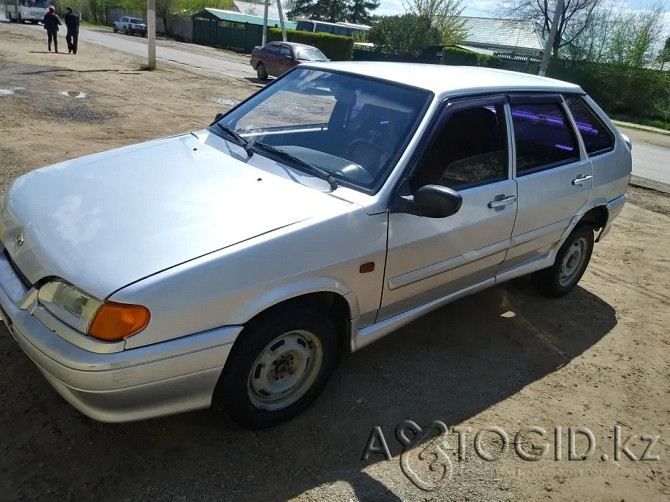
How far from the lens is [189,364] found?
7.82ft

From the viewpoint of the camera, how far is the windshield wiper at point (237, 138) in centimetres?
344

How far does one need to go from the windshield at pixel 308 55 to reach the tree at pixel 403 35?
1961 cm

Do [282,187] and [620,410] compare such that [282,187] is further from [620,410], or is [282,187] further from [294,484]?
[620,410]

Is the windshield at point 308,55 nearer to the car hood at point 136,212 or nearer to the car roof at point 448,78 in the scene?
the car roof at point 448,78

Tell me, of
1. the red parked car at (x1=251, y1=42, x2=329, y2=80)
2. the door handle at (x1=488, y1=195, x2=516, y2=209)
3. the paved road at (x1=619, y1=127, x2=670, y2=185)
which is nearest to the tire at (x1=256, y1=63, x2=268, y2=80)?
the red parked car at (x1=251, y1=42, x2=329, y2=80)

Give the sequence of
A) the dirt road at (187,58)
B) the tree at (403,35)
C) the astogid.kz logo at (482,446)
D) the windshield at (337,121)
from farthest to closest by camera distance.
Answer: the tree at (403,35)
the dirt road at (187,58)
the windshield at (337,121)
the astogid.kz logo at (482,446)

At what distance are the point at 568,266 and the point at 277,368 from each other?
10.00 ft

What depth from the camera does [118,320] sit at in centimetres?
223

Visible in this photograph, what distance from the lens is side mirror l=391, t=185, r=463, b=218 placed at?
279 centimetres

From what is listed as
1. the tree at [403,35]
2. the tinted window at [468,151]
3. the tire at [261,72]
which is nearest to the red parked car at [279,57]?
the tire at [261,72]

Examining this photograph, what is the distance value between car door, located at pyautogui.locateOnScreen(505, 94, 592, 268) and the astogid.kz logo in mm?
1250

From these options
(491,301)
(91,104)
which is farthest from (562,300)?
(91,104)

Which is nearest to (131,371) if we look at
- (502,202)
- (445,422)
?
(445,422)

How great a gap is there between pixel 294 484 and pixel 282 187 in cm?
146
